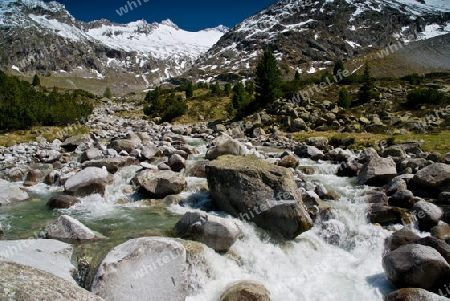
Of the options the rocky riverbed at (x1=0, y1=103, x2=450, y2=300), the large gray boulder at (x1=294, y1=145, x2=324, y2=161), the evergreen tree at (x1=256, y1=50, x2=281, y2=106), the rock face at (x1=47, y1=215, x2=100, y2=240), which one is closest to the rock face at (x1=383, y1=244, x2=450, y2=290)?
the rocky riverbed at (x1=0, y1=103, x2=450, y2=300)

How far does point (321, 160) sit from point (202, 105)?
38259 millimetres

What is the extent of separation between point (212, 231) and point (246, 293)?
2.19m

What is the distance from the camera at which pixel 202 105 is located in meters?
58.7

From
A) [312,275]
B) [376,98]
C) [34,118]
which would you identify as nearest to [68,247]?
[312,275]

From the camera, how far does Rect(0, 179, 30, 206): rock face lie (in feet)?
40.9

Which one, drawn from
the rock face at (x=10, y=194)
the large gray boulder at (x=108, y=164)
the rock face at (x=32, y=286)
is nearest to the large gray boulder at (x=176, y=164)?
the large gray boulder at (x=108, y=164)

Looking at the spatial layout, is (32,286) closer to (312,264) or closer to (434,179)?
(312,264)

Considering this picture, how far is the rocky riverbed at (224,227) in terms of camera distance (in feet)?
23.4

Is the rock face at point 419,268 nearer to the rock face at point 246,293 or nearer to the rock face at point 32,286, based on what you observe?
the rock face at point 246,293

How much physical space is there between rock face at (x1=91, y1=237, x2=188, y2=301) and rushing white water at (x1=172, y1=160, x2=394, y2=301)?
953mm

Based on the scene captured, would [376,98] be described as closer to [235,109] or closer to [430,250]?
[235,109]

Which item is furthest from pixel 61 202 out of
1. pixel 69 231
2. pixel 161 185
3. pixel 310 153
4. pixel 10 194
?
pixel 310 153

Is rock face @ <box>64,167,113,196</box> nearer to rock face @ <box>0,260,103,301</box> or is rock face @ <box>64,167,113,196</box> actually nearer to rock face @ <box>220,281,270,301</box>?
rock face @ <box>220,281,270,301</box>

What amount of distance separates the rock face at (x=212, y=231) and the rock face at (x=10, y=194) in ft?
25.1
